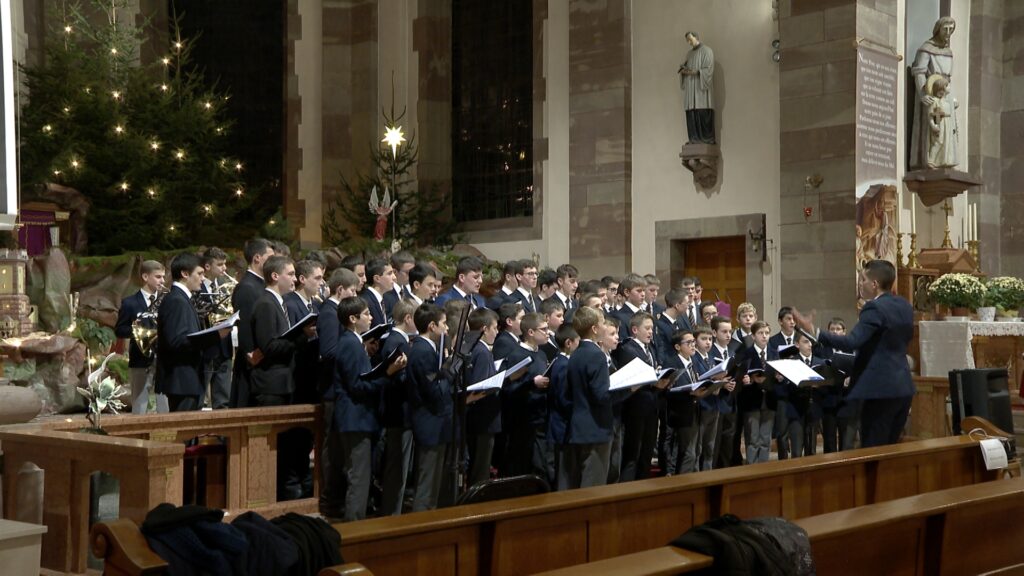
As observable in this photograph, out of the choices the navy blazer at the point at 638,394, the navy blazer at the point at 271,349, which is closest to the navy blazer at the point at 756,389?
the navy blazer at the point at 638,394

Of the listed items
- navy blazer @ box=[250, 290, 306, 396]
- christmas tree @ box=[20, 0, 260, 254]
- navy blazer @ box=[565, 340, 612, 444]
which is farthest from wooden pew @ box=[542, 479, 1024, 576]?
christmas tree @ box=[20, 0, 260, 254]

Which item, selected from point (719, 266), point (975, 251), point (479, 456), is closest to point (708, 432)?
point (479, 456)

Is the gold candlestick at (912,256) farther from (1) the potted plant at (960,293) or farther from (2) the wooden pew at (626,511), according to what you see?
(2) the wooden pew at (626,511)

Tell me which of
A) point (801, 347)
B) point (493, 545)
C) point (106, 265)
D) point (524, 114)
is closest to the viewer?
point (493, 545)

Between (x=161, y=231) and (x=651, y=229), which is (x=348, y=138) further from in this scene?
(x=651, y=229)

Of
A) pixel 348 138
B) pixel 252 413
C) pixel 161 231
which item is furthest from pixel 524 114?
pixel 252 413

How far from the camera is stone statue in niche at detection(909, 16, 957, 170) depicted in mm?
13289

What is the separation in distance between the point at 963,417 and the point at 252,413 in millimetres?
4203

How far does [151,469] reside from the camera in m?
4.14

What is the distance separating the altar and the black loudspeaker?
4.41m

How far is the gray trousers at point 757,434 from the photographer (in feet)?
28.7

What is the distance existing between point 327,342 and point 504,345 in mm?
1231

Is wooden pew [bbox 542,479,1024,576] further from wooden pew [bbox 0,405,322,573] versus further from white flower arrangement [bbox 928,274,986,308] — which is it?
white flower arrangement [bbox 928,274,986,308]

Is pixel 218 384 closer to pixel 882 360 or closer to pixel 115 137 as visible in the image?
pixel 882 360
